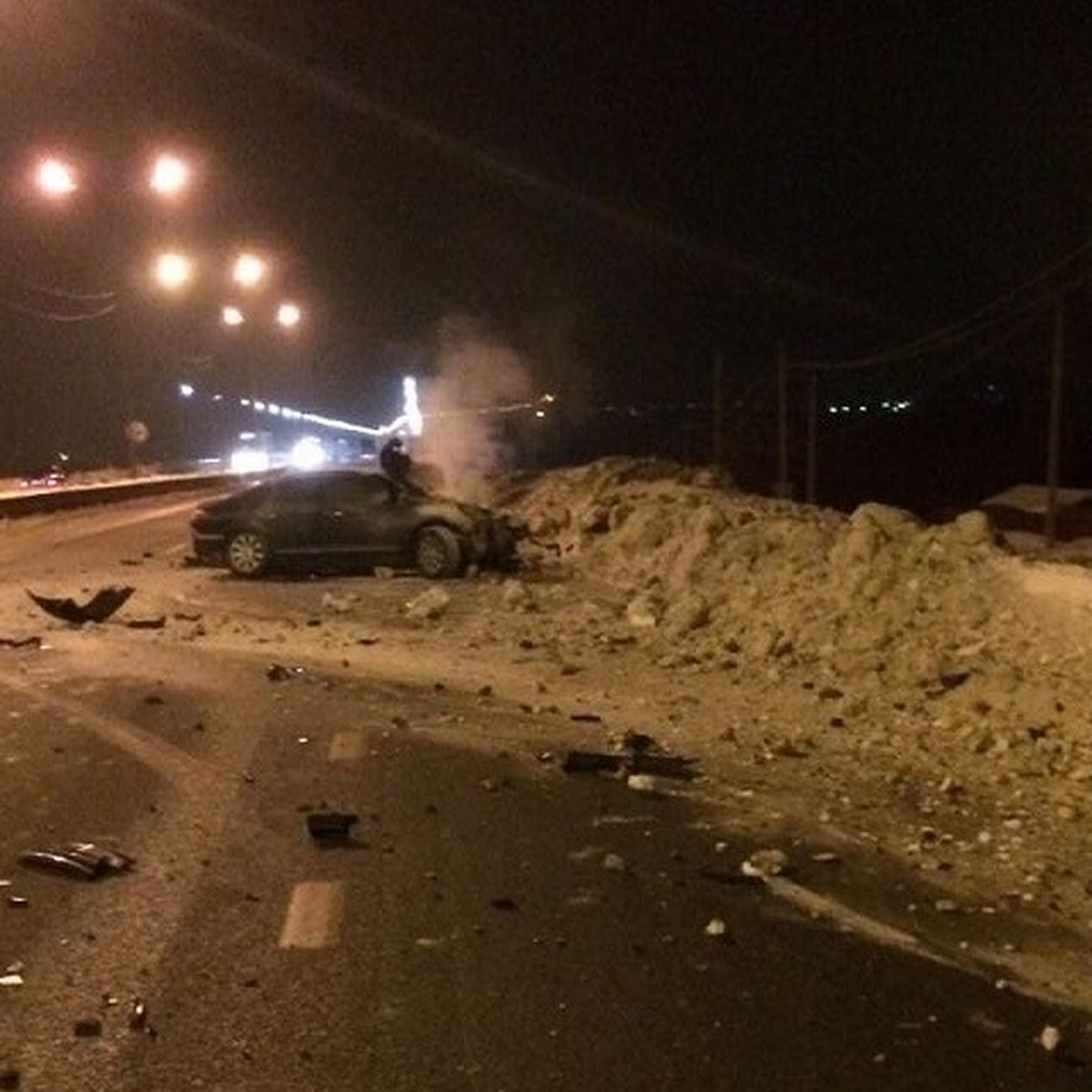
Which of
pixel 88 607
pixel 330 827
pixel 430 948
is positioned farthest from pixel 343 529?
pixel 430 948

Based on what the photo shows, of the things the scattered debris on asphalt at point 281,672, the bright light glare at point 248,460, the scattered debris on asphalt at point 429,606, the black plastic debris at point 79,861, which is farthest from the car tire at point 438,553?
the bright light glare at point 248,460

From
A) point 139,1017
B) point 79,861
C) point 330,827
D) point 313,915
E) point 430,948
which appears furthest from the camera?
point 330,827

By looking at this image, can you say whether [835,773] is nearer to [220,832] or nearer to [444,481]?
[220,832]

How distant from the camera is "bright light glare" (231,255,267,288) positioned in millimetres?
59625

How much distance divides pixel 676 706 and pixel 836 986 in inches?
256

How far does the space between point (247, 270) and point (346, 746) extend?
2022 inches

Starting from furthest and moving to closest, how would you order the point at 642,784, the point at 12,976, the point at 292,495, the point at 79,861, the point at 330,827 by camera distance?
the point at 292,495, the point at 642,784, the point at 330,827, the point at 79,861, the point at 12,976

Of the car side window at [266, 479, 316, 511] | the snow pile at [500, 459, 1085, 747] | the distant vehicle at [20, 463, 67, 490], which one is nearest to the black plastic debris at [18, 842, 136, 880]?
the snow pile at [500, 459, 1085, 747]

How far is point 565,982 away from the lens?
6027 mm

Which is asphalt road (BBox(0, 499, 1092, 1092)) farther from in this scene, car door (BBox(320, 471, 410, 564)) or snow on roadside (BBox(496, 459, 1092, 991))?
car door (BBox(320, 471, 410, 564))

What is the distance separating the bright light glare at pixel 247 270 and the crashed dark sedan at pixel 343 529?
38739 mm

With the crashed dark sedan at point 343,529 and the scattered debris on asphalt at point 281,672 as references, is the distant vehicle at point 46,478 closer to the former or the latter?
the crashed dark sedan at point 343,529

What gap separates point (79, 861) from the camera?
7641 millimetres

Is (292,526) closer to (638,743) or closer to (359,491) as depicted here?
(359,491)
